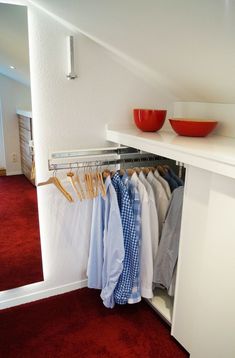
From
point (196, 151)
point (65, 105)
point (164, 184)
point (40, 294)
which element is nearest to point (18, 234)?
point (40, 294)

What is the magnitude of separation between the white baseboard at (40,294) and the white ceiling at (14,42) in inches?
55.6

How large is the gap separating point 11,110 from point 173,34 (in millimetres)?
1087

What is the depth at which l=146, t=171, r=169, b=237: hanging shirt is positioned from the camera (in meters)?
→ 1.75

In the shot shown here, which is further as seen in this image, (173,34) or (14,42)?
(14,42)

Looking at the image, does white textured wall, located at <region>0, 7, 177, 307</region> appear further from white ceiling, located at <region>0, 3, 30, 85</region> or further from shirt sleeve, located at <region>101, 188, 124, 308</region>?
shirt sleeve, located at <region>101, 188, 124, 308</region>

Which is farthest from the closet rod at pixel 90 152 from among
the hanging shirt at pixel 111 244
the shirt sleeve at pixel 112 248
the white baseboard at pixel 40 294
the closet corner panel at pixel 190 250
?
the white baseboard at pixel 40 294

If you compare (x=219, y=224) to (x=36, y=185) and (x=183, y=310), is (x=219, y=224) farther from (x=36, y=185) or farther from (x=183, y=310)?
(x=36, y=185)

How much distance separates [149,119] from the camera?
1742 millimetres

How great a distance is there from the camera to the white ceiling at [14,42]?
1505 millimetres

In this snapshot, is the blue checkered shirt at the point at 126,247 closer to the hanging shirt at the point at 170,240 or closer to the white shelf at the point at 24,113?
the hanging shirt at the point at 170,240

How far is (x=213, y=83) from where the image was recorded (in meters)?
1.42

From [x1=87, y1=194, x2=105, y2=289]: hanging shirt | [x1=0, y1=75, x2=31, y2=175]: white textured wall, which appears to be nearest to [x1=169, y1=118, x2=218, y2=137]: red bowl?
[x1=87, y1=194, x2=105, y2=289]: hanging shirt

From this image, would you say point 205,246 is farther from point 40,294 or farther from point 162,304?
point 40,294

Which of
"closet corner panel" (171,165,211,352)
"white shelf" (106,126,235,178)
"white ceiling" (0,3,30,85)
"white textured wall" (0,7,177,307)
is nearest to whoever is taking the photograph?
"white shelf" (106,126,235,178)
